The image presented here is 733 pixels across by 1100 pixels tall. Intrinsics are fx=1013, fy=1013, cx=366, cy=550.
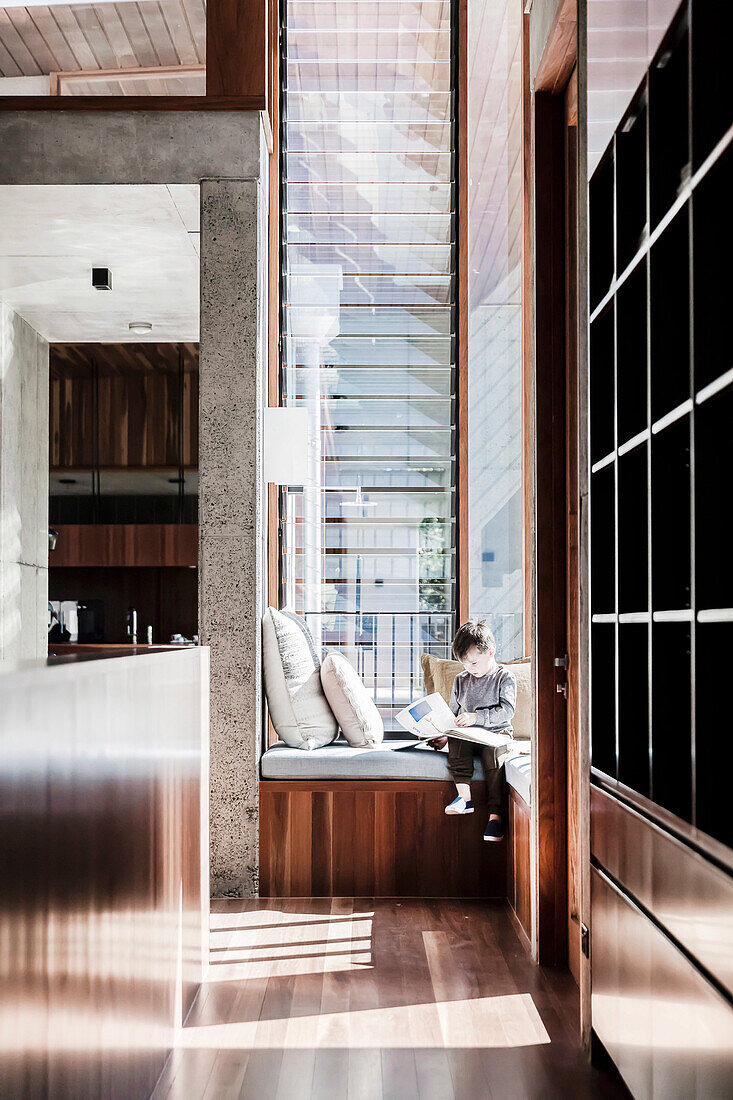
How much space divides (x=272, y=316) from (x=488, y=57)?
1.98 metres

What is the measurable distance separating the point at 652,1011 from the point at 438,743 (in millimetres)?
2439

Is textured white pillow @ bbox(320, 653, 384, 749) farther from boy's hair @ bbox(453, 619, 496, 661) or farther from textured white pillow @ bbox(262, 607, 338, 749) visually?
boy's hair @ bbox(453, 619, 496, 661)

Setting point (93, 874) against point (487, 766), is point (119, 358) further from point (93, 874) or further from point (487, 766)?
point (93, 874)

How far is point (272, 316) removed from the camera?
5.52m

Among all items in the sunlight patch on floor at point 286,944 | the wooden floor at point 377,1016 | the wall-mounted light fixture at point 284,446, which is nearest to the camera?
the wooden floor at point 377,1016

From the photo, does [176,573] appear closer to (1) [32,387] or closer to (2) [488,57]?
(1) [32,387]

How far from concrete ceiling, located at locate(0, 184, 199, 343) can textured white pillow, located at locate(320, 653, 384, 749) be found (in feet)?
6.76

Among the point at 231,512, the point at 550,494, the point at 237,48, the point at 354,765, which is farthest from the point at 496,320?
the point at 354,765

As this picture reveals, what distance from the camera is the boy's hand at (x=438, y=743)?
437cm

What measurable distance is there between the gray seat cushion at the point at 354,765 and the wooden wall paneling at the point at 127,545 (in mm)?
4251

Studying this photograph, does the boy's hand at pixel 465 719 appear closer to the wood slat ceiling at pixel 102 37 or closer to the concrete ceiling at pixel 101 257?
the concrete ceiling at pixel 101 257

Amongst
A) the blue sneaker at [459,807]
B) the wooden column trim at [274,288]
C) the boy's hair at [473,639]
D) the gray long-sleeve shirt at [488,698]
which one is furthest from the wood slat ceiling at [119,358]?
the blue sneaker at [459,807]

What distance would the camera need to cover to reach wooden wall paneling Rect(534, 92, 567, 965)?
3.24m

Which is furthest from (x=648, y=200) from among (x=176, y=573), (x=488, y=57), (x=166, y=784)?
(x=176, y=573)
